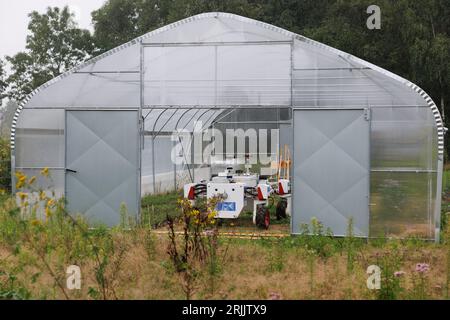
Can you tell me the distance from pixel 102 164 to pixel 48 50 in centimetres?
2319

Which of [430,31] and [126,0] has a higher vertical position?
[126,0]

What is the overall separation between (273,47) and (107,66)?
311cm

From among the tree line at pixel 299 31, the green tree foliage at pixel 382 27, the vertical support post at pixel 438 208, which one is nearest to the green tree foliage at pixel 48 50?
the tree line at pixel 299 31

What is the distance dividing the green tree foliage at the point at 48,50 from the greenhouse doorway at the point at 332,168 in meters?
23.3

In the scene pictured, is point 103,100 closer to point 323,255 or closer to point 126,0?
point 323,255

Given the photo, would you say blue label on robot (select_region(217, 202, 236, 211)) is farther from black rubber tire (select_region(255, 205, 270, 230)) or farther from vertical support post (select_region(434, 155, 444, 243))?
vertical support post (select_region(434, 155, 444, 243))

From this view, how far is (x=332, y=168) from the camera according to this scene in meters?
10.6

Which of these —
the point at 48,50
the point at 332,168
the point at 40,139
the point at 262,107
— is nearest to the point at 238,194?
the point at 262,107

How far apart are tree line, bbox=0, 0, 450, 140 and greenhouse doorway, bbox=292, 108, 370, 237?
1636 cm

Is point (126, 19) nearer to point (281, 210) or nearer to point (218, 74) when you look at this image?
point (281, 210)

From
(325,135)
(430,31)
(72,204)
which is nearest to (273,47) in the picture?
(325,135)

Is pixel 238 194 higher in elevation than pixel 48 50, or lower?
lower

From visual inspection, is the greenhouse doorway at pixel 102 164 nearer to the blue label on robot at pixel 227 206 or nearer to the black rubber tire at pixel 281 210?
the blue label on robot at pixel 227 206

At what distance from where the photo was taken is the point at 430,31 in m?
27.3
